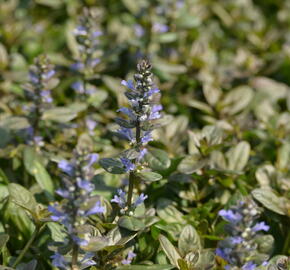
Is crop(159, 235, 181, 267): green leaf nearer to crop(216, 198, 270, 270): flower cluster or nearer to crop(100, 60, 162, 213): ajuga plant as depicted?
crop(100, 60, 162, 213): ajuga plant

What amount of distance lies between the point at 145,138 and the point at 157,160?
0.30 metres

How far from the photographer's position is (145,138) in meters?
2.73

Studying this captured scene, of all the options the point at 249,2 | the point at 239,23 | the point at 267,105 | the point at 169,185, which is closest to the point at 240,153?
the point at 169,185

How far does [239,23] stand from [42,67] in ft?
9.67

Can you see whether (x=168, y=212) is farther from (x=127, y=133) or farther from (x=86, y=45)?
(x=86, y=45)

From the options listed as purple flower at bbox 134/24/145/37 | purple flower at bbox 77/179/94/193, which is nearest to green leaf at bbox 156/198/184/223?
purple flower at bbox 77/179/94/193

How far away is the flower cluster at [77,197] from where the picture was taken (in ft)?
7.19

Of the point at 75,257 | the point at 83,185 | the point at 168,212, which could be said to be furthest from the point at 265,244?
the point at 83,185

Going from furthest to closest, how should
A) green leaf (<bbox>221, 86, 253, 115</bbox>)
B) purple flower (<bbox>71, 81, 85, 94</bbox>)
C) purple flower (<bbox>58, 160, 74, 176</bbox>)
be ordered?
green leaf (<bbox>221, 86, 253, 115</bbox>) → purple flower (<bbox>71, 81, 85, 94</bbox>) → purple flower (<bbox>58, 160, 74, 176</bbox>)

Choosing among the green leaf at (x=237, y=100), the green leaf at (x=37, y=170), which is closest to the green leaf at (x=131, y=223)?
the green leaf at (x=37, y=170)

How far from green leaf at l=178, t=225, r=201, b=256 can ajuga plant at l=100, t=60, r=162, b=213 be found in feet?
1.28

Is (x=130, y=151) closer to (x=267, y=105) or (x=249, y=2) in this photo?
(x=267, y=105)

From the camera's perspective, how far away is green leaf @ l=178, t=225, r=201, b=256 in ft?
9.57

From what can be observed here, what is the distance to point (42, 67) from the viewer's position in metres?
3.36
